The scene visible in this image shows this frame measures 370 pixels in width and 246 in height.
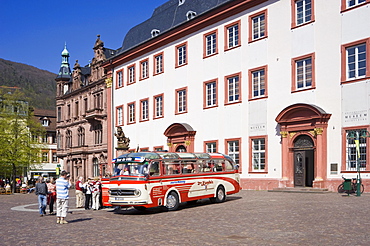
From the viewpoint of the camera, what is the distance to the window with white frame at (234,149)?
104 feet

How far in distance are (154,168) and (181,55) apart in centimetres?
2016

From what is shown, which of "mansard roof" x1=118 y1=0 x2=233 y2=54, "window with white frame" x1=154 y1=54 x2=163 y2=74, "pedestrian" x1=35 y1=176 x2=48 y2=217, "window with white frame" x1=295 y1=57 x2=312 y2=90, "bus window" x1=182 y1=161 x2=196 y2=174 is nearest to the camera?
"pedestrian" x1=35 y1=176 x2=48 y2=217

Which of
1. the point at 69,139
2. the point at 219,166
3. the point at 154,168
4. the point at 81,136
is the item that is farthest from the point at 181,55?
the point at 69,139

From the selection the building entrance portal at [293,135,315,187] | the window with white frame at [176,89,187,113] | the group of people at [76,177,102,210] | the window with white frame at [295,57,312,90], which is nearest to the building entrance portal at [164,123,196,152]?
the window with white frame at [176,89,187,113]

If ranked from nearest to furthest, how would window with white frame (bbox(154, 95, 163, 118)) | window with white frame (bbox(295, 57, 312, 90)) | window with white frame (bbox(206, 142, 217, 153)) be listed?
1. window with white frame (bbox(295, 57, 312, 90))
2. window with white frame (bbox(206, 142, 217, 153))
3. window with white frame (bbox(154, 95, 163, 118))

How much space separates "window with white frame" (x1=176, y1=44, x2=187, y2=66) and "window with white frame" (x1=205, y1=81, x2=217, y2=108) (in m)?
3.60

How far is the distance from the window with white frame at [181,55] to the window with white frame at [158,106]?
12.0ft

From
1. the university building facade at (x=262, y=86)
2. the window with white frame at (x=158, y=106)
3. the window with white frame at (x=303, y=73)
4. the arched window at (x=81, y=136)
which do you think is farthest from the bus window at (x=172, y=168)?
the arched window at (x=81, y=136)

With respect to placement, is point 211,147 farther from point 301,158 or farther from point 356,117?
point 356,117

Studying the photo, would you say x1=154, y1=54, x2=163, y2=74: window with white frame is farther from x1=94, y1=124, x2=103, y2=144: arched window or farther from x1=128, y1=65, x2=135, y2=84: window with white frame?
x1=94, y1=124, x2=103, y2=144: arched window

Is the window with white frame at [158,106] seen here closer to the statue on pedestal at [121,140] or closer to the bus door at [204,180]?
the statue on pedestal at [121,140]

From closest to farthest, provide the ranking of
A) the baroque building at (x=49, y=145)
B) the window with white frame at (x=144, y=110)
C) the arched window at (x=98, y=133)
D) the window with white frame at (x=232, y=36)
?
the window with white frame at (x=232, y=36) < the window with white frame at (x=144, y=110) < the arched window at (x=98, y=133) < the baroque building at (x=49, y=145)

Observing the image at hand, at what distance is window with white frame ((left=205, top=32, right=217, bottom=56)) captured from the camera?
3385cm

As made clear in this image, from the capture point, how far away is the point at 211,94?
3403cm
